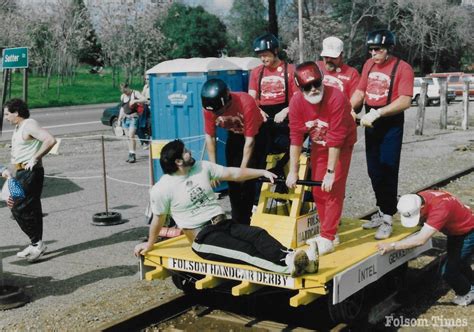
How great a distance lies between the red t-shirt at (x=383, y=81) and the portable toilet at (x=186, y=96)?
5322 millimetres

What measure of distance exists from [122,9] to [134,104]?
35735 millimetres

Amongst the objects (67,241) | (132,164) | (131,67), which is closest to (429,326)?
(67,241)

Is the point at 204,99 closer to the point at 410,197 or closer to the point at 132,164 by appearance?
the point at 410,197

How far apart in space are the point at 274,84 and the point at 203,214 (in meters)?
2.09

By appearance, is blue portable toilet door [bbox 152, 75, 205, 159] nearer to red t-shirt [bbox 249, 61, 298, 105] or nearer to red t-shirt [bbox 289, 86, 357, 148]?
red t-shirt [bbox 249, 61, 298, 105]

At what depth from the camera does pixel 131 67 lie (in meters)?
46.9

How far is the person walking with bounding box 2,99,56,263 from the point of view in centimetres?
776

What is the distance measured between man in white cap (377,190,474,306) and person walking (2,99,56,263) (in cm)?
417

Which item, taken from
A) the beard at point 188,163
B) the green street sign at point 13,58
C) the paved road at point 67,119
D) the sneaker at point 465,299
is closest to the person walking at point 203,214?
the beard at point 188,163

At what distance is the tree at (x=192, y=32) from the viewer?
5709 centimetres

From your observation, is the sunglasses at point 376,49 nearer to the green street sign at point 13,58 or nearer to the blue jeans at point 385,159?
the blue jeans at point 385,159

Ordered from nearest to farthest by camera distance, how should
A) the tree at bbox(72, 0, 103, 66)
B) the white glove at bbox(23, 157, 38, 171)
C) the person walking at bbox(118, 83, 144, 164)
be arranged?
the white glove at bbox(23, 157, 38, 171), the person walking at bbox(118, 83, 144, 164), the tree at bbox(72, 0, 103, 66)

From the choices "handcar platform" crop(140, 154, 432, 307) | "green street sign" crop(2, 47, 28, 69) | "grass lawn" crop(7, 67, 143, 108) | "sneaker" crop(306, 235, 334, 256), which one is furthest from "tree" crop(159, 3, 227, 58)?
"sneaker" crop(306, 235, 334, 256)

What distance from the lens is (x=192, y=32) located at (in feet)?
187
